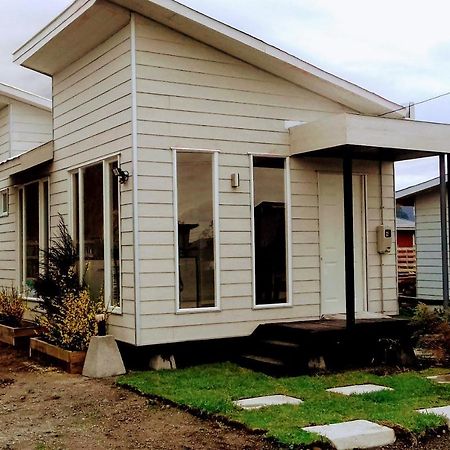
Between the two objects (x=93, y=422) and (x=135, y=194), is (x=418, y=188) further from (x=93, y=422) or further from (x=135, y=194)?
(x=93, y=422)

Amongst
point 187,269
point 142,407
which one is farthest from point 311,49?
point 142,407

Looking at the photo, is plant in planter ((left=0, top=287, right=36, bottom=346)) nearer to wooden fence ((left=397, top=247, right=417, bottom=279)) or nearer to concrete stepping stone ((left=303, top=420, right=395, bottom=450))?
concrete stepping stone ((left=303, top=420, right=395, bottom=450))

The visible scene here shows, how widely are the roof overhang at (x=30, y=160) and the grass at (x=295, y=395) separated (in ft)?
13.8

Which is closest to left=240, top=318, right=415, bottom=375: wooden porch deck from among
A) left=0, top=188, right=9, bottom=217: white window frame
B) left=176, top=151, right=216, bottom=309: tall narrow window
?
left=176, top=151, right=216, bottom=309: tall narrow window

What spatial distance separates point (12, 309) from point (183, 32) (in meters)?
5.31

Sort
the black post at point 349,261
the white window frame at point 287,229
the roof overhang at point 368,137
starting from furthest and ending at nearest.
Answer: the white window frame at point 287,229 → the roof overhang at point 368,137 → the black post at point 349,261

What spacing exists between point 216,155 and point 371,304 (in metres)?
3.10

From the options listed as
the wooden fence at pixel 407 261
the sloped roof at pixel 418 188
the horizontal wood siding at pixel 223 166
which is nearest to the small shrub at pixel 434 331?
the horizontal wood siding at pixel 223 166

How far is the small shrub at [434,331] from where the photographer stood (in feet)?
25.5

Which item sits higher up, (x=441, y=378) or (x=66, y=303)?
(x=66, y=303)

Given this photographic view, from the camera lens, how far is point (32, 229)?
11.6 m

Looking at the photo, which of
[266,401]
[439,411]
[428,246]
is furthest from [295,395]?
[428,246]

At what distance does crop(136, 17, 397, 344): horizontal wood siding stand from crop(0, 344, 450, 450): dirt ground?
1255 mm

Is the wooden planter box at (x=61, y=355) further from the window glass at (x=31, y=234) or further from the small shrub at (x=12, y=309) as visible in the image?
the window glass at (x=31, y=234)
